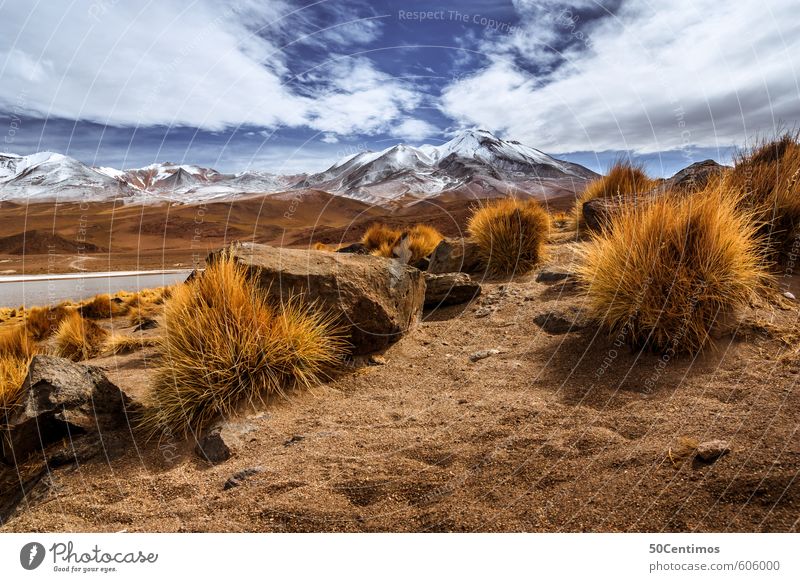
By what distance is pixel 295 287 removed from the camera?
15.8ft

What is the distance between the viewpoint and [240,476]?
9.58 feet

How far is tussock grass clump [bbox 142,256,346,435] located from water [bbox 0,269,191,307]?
1495cm

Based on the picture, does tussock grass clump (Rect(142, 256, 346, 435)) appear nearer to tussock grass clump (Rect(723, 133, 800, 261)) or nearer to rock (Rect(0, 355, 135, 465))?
rock (Rect(0, 355, 135, 465))

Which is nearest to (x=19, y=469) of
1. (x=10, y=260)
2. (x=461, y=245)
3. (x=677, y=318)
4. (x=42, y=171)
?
(x=677, y=318)

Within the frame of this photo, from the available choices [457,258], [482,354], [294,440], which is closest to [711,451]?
[482,354]

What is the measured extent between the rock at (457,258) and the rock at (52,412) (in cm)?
606

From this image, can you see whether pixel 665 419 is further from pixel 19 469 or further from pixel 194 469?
pixel 19 469

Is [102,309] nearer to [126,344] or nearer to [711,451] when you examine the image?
[126,344]

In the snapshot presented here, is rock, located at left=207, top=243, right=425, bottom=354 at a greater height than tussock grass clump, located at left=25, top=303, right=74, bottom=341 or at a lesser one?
greater

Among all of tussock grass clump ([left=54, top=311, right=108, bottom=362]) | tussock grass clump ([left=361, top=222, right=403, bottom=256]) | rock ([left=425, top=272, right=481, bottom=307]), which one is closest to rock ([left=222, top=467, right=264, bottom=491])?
rock ([left=425, top=272, right=481, bottom=307])

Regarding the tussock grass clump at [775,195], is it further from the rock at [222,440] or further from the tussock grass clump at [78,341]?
the tussock grass clump at [78,341]

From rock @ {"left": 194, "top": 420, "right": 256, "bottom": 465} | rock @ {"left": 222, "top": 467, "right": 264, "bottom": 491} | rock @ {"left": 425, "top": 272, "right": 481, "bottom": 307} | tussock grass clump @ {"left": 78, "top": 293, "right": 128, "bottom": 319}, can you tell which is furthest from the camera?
tussock grass clump @ {"left": 78, "top": 293, "right": 128, "bottom": 319}

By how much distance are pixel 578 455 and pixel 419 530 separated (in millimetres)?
1004

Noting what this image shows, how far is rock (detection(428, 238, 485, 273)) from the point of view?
28.4 feet
